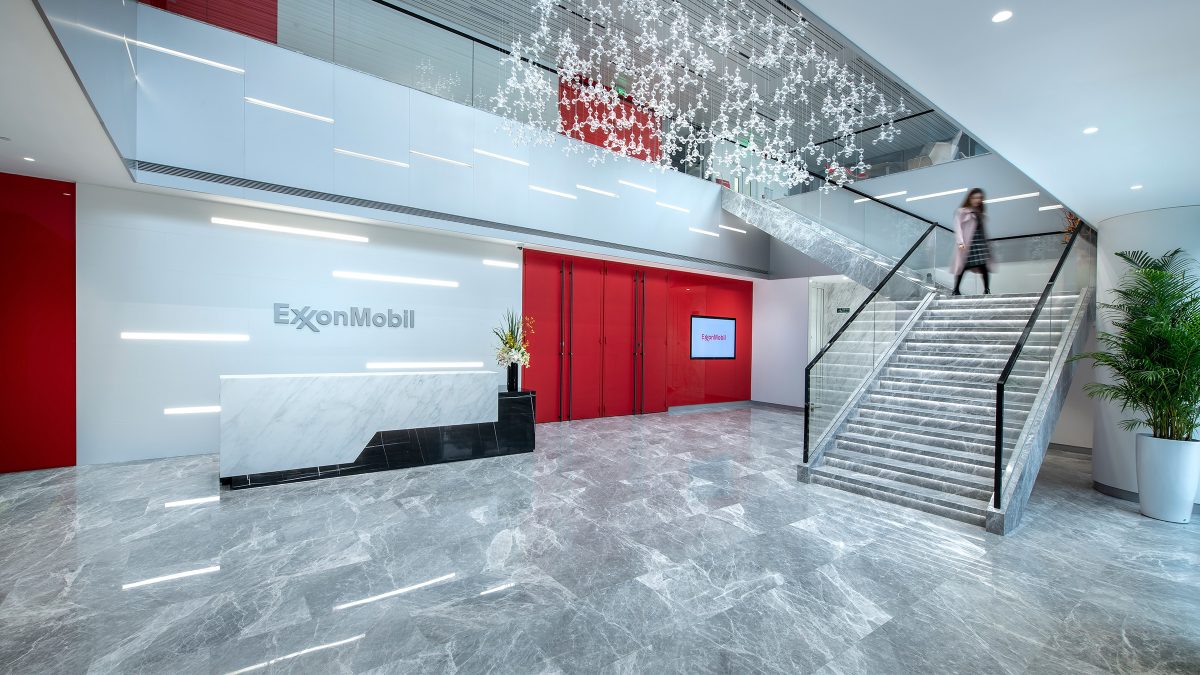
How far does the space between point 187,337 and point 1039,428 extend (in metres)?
9.19

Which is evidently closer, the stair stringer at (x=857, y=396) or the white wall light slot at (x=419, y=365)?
the stair stringer at (x=857, y=396)

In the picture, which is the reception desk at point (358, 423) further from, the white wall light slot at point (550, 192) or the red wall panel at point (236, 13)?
the red wall panel at point (236, 13)

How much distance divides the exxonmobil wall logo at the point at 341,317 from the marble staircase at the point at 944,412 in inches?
226

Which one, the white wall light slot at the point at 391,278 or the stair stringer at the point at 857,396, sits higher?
the white wall light slot at the point at 391,278

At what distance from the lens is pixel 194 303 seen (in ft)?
19.1

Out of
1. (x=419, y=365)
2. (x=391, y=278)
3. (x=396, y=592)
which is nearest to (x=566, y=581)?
(x=396, y=592)

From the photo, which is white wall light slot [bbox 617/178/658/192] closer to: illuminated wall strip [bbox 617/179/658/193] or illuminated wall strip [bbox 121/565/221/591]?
illuminated wall strip [bbox 617/179/658/193]

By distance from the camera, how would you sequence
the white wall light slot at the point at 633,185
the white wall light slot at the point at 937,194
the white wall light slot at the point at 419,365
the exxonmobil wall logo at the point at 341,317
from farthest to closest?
the white wall light slot at the point at 937,194 < the white wall light slot at the point at 633,185 < the white wall light slot at the point at 419,365 < the exxonmobil wall logo at the point at 341,317

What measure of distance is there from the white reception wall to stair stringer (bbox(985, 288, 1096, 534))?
7012mm

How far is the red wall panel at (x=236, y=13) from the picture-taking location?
5500 millimetres

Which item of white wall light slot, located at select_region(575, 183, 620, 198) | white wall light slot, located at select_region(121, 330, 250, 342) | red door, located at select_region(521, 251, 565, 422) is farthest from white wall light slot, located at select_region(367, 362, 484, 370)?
white wall light slot, located at select_region(575, 183, 620, 198)

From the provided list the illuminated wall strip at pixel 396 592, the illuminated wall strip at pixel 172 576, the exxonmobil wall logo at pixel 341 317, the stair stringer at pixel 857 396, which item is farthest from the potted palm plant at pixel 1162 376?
the exxonmobil wall logo at pixel 341 317

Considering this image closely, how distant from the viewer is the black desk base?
5.15 metres

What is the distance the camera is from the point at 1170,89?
3146 millimetres
